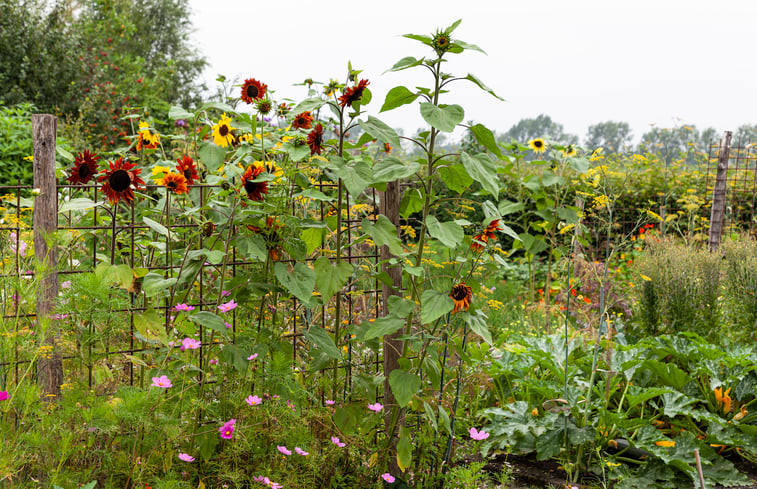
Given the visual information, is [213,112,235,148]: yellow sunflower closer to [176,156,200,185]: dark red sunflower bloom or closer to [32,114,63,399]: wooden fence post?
[176,156,200,185]: dark red sunflower bloom

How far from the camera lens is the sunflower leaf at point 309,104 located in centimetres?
212

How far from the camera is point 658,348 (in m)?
3.32

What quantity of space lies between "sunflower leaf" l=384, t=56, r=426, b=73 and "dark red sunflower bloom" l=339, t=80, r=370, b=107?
169 millimetres

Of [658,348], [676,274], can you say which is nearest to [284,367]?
[658,348]

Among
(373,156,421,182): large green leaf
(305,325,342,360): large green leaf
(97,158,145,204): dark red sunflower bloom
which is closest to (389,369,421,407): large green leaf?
(305,325,342,360): large green leaf

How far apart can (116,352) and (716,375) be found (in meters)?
3.00

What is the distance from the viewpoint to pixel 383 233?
7.02 ft

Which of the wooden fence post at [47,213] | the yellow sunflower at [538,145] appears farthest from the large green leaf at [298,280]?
the yellow sunflower at [538,145]

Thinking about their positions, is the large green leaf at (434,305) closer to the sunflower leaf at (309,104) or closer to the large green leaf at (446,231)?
the large green leaf at (446,231)

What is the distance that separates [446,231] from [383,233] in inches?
9.1

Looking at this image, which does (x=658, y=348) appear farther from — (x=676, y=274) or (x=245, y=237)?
(x=245, y=237)

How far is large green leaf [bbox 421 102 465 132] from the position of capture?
6.41 ft

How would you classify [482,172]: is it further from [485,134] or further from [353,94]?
[353,94]

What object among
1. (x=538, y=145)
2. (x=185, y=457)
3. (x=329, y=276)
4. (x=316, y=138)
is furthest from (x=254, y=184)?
(x=538, y=145)
